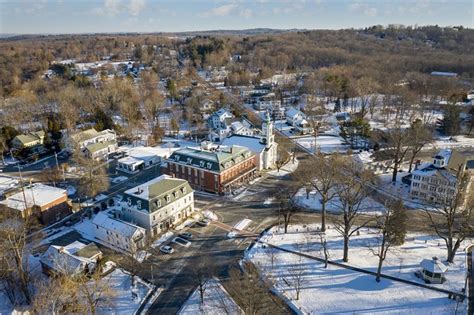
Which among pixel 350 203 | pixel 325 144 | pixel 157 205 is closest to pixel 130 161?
pixel 157 205

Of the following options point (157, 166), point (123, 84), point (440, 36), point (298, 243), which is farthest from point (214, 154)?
point (440, 36)

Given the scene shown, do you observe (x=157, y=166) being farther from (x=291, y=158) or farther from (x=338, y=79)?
(x=338, y=79)

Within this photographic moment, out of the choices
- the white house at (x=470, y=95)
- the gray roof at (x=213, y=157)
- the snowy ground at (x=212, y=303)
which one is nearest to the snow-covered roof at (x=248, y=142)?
the gray roof at (x=213, y=157)

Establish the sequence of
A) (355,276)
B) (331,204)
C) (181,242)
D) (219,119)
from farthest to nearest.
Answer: (219,119) < (331,204) < (181,242) < (355,276)

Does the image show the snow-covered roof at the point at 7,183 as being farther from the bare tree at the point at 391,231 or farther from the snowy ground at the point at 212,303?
the bare tree at the point at 391,231

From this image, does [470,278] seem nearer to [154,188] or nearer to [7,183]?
[154,188]
